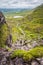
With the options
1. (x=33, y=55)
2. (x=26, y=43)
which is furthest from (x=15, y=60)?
(x=26, y=43)

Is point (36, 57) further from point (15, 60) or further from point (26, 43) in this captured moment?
point (26, 43)

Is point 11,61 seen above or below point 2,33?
above

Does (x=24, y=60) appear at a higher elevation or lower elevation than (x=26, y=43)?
higher

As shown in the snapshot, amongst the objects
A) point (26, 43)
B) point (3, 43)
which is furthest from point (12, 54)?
point (26, 43)

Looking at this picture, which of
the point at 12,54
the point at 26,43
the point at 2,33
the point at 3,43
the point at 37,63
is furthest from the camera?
the point at 26,43

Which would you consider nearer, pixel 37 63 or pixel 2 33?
pixel 37 63

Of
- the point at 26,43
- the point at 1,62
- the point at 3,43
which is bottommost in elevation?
the point at 26,43

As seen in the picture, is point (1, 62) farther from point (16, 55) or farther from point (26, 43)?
point (26, 43)

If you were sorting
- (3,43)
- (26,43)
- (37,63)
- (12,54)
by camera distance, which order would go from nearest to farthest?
(37,63) < (12,54) < (3,43) < (26,43)

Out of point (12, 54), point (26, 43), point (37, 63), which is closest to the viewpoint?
point (37, 63)
